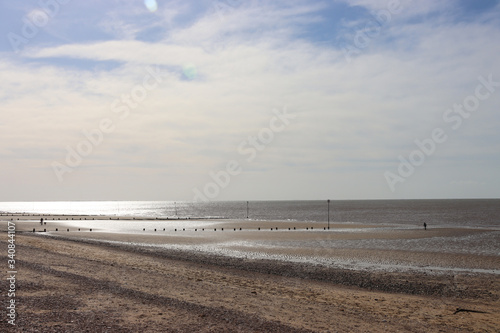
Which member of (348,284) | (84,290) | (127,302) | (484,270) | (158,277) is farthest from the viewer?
(484,270)

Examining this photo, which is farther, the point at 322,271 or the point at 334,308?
the point at 322,271

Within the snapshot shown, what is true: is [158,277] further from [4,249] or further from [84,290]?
[4,249]

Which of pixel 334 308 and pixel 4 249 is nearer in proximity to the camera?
pixel 334 308

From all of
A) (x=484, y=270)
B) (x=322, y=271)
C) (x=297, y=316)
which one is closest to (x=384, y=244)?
(x=484, y=270)

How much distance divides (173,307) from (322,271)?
14008mm

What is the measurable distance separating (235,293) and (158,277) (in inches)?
202

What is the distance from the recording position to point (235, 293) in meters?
17.8

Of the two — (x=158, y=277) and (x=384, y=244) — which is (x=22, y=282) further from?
(x=384, y=244)

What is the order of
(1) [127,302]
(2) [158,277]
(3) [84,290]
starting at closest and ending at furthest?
(1) [127,302], (3) [84,290], (2) [158,277]

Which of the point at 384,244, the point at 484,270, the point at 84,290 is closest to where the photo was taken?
the point at 84,290

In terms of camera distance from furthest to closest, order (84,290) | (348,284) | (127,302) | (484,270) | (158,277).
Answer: (484,270) < (348,284) < (158,277) < (84,290) < (127,302)

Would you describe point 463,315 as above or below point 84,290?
below

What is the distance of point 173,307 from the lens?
48.5 feet

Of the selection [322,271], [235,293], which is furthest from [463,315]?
[322,271]
